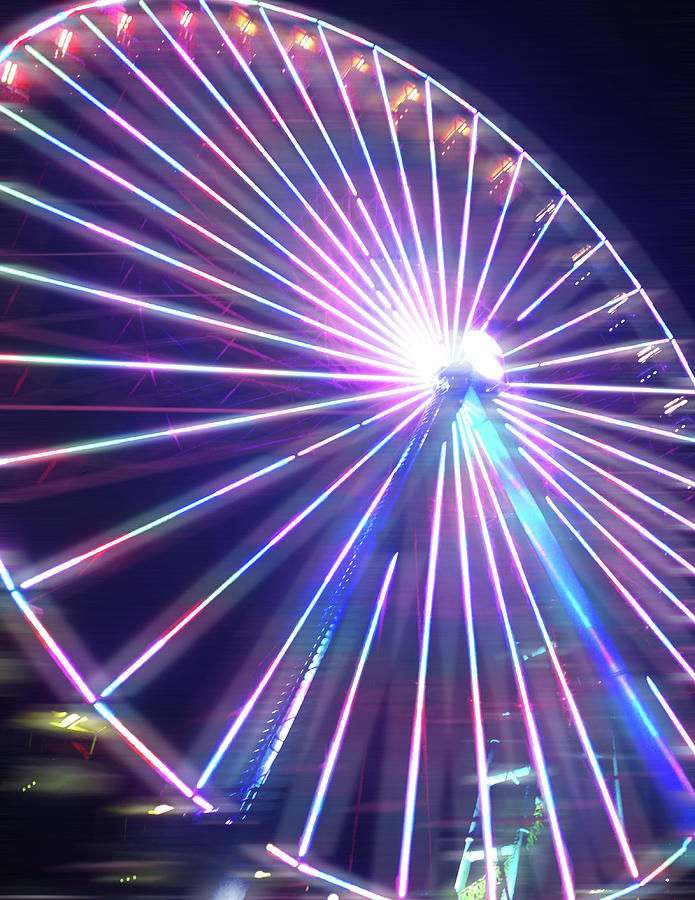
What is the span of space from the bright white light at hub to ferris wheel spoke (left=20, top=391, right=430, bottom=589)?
1.38 feet

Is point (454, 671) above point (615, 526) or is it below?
below

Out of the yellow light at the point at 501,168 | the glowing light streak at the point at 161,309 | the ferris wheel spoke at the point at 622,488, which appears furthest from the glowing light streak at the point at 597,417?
the yellow light at the point at 501,168

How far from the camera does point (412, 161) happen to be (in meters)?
6.62

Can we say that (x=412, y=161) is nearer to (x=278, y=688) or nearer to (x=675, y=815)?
(x=278, y=688)

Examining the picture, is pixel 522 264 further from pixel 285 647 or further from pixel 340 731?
pixel 340 731

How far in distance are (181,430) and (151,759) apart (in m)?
1.74

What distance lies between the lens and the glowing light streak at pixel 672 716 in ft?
13.5

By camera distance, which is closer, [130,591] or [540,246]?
[540,246]

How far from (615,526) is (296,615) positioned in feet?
9.01

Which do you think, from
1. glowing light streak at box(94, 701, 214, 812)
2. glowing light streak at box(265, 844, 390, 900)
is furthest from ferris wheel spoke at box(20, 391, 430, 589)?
glowing light streak at box(265, 844, 390, 900)

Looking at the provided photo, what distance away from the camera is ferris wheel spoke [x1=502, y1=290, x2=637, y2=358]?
5664mm

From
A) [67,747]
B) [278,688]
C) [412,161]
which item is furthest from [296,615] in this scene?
[412,161]

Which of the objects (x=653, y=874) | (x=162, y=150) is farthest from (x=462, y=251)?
(x=653, y=874)

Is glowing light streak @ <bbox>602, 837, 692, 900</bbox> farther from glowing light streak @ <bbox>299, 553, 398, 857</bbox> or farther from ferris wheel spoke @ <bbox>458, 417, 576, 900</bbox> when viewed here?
glowing light streak @ <bbox>299, 553, 398, 857</bbox>
